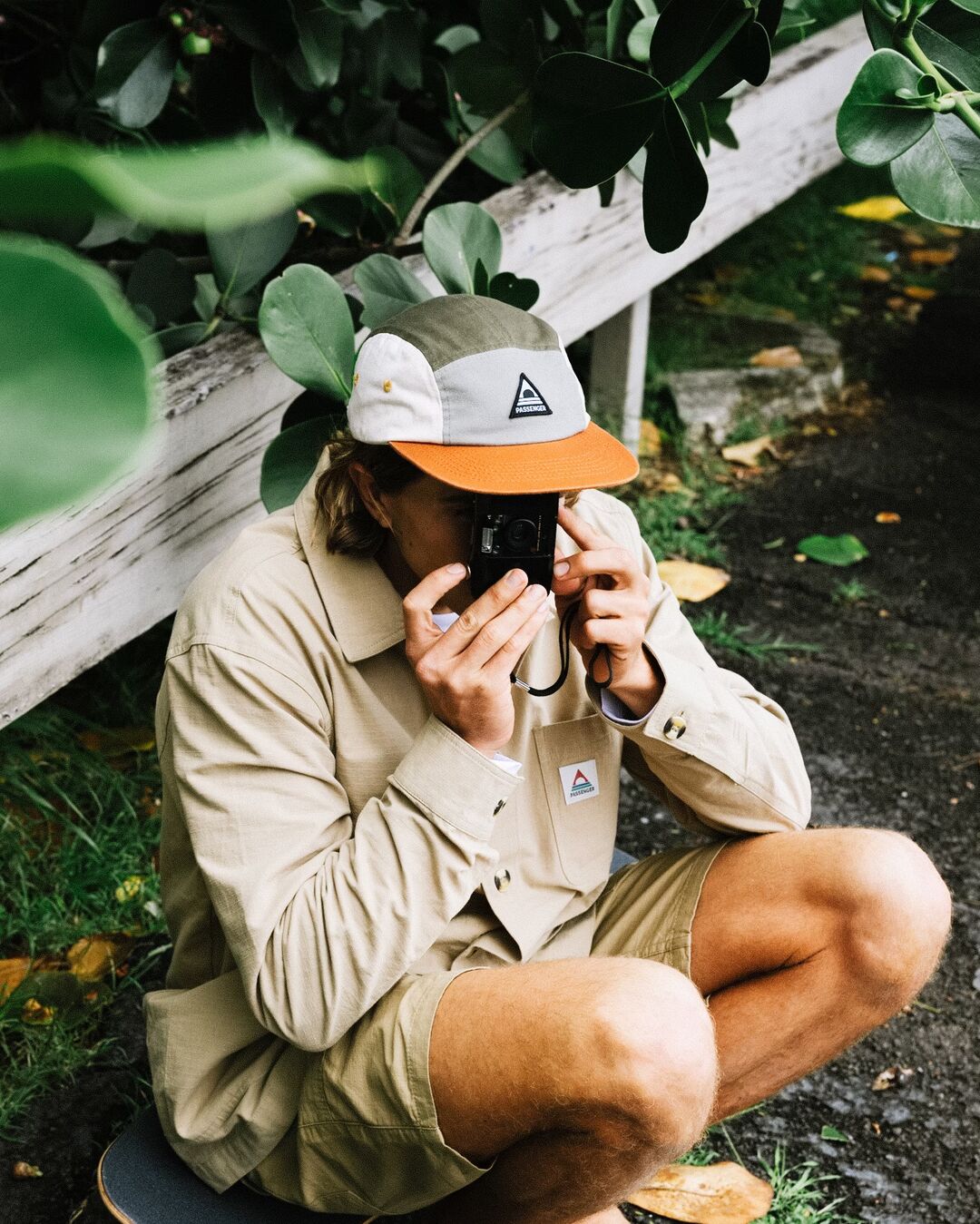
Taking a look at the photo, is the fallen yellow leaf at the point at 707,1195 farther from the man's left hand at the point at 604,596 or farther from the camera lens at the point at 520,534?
the camera lens at the point at 520,534

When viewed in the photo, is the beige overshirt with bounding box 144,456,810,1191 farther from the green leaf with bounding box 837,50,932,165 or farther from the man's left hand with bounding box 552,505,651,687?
the green leaf with bounding box 837,50,932,165

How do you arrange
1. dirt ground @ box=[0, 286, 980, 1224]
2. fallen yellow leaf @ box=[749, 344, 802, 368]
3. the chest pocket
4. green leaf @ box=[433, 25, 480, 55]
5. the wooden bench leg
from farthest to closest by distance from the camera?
fallen yellow leaf @ box=[749, 344, 802, 368] < the wooden bench leg < green leaf @ box=[433, 25, 480, 55] < dirt ground @ box=[0, 286, 980, 1224] < the chest pocket

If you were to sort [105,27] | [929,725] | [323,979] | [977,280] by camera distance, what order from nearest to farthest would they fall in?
[323,979] → [105,27] → [929,725] → [977,280]

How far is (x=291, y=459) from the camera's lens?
196 cm

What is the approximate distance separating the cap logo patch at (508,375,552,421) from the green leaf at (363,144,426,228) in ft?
2.13

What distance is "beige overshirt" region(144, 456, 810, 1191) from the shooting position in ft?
5.11

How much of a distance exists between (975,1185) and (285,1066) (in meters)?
1.05

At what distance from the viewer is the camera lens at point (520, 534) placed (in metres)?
1.60

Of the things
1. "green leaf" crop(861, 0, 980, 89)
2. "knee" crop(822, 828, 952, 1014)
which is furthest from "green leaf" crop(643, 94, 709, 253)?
"knee" crop(822, 828, 952, 1014)

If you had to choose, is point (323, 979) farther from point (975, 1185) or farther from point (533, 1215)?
point (975, 1185)

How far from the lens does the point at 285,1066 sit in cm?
169

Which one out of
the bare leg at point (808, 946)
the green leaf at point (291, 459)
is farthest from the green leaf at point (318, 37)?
the bare leg at point (808, 946)

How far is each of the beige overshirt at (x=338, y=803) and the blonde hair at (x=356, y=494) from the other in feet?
0.08

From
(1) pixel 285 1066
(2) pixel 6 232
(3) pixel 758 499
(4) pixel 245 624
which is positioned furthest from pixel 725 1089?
(3) pixel 758 499
